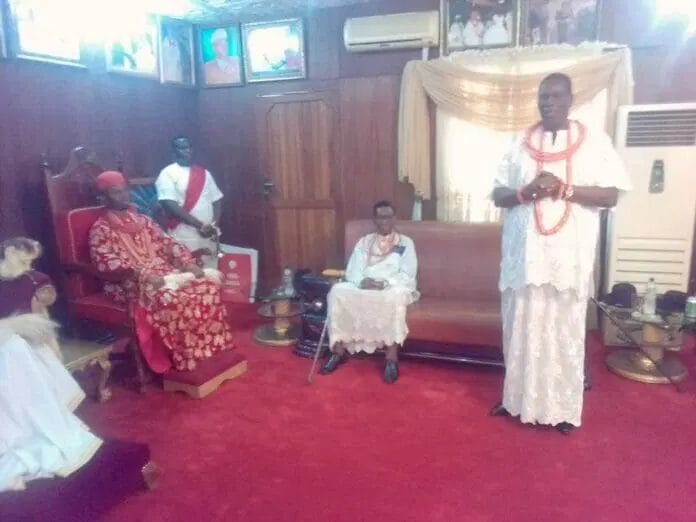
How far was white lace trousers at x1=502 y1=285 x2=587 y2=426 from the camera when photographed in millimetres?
2844

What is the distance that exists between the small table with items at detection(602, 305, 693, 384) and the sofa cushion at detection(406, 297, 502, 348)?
700mm

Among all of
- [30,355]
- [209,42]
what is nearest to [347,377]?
[30,355]

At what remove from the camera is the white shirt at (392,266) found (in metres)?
3.97

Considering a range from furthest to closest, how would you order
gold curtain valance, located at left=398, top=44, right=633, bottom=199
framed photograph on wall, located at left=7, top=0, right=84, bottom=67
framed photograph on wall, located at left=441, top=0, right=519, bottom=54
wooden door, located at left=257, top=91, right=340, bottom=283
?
1. wooden door, located at left=257, top=91, right=340, bottom=283
2. framed photograph on wall, located at left=441, top=0, right=519, bottom=54
3. gold curtain valance, located at left=398, top=44, right=633, bottom=199
4. framed photograph on wall, located at left=7, top=0, right=84, bottom=67

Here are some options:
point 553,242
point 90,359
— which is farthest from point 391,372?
point 90,359

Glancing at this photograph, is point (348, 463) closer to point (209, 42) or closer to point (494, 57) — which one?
point (494, 57)

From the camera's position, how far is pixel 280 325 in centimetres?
461

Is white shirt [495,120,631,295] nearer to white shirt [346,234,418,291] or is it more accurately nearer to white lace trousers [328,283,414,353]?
white lace trousers [328,283,414,353]

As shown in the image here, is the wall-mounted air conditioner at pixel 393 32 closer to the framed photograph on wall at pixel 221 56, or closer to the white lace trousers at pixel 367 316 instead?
the framed photograph on wall at pixel 221 56

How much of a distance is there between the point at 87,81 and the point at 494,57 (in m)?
3.24

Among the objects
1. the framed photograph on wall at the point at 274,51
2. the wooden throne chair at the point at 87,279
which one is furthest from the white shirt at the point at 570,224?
the framed photograph on wall at the point at 274,51

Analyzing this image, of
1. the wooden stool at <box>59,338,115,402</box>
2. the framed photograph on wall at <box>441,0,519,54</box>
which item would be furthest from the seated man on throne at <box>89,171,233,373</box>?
the framed photograph on wall at <box>441,0,519,54</box>

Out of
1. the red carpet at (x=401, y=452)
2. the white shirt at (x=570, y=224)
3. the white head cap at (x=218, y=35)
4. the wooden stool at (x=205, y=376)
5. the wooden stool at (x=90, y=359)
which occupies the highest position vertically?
the white head cap at (x=218, y=35)

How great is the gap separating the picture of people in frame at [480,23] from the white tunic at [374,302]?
191cm
